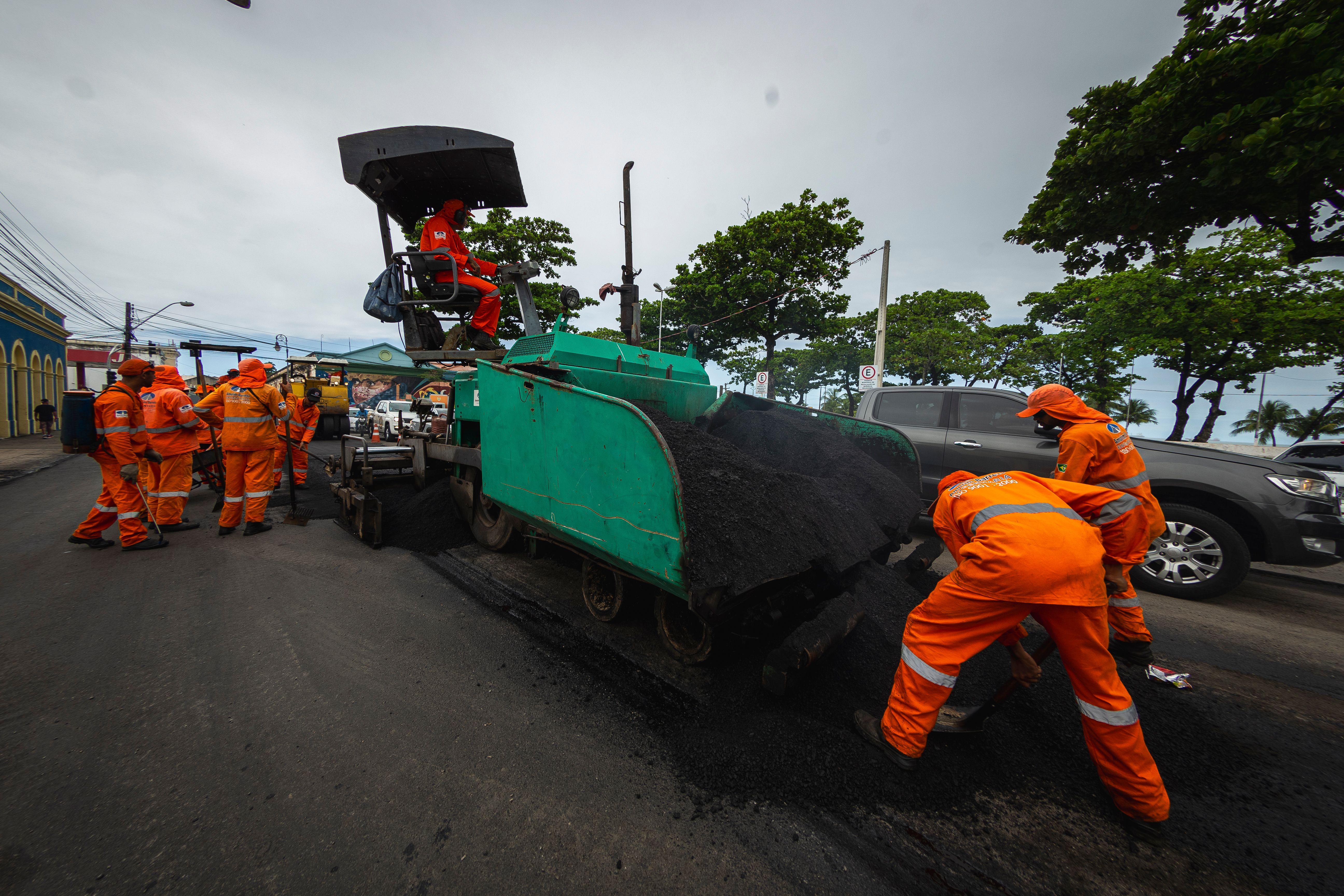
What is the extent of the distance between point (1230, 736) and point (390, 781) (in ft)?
12.0

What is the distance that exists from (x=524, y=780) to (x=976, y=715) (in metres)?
1.86

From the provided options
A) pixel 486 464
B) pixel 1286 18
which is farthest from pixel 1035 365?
pixel 486 464

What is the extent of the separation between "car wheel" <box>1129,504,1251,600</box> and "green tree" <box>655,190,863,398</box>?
1302 centimetres

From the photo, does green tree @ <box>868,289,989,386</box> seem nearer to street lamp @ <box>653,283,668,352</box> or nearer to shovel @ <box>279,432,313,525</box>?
street lamp @ <box>653,283,668,352</box>

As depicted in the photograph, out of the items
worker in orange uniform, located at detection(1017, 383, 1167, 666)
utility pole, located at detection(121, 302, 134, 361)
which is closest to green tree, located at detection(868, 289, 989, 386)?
worker in orange uniform, located at detection(1017, 383, 1167, 666)

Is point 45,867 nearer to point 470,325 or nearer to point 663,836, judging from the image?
point 663,836

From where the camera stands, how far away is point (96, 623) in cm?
296

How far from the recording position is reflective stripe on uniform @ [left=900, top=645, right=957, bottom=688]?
5.68 feet

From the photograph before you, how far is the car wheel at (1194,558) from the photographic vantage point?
12.2 ft

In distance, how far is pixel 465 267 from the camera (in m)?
4.36

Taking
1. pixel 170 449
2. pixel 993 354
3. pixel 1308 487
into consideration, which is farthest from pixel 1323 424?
pixel 170 449

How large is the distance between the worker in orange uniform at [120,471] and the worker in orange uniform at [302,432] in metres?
2.01

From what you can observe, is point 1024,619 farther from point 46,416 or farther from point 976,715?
point 46,416

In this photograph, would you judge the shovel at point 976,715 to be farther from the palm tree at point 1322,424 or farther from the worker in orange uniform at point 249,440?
the palm tree at point 1322,424
